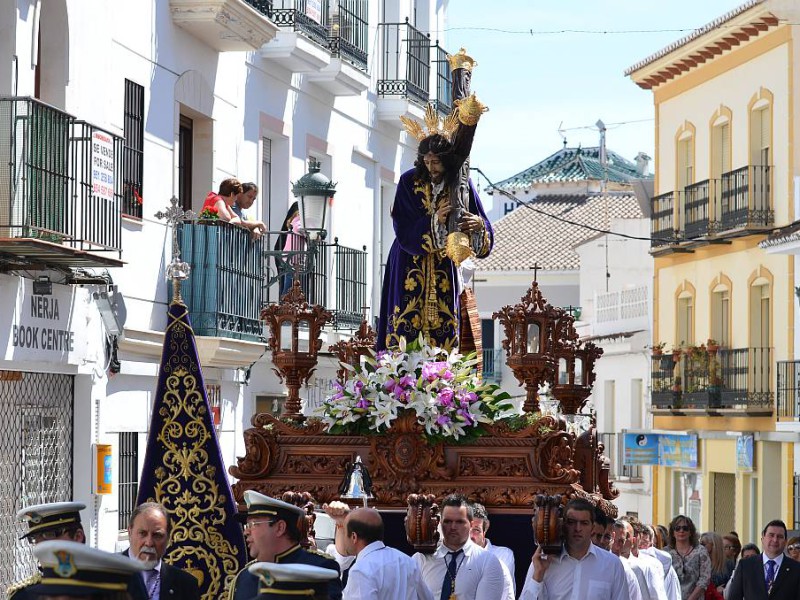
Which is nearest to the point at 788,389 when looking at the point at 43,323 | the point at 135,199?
the point at 135,199

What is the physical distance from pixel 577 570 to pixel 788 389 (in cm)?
2134

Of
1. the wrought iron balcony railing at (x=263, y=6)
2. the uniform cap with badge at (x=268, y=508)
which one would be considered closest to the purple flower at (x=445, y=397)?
the uniform cap with badge at (x=268, y=508)

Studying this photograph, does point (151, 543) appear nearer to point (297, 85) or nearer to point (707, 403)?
point (297, 85)

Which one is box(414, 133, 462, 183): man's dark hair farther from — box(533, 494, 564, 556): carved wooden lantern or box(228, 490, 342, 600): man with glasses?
box(228, 490, 342, 600): man with glasses

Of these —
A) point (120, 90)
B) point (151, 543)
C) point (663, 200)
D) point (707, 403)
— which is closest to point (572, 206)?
point (663, 200)

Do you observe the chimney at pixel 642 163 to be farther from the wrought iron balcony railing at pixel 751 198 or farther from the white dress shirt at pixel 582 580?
the white dress shirt at pixel 582 580

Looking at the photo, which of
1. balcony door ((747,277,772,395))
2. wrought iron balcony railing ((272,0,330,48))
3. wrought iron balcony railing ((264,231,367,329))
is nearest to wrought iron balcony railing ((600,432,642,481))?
balcony door ((747,277,772,395))

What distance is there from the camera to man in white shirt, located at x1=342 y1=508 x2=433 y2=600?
733cm

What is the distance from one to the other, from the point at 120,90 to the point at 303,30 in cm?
364

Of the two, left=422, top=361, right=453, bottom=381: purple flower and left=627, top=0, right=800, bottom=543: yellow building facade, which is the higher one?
left=627, top=0, right=800, bottom=543: yellow building facade

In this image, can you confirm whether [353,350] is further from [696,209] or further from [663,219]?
[663,219]

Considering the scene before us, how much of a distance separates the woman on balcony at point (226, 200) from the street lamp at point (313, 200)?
2.58 feet

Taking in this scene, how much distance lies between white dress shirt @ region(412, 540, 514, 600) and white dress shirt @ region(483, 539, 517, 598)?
110mm

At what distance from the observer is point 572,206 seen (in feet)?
164
